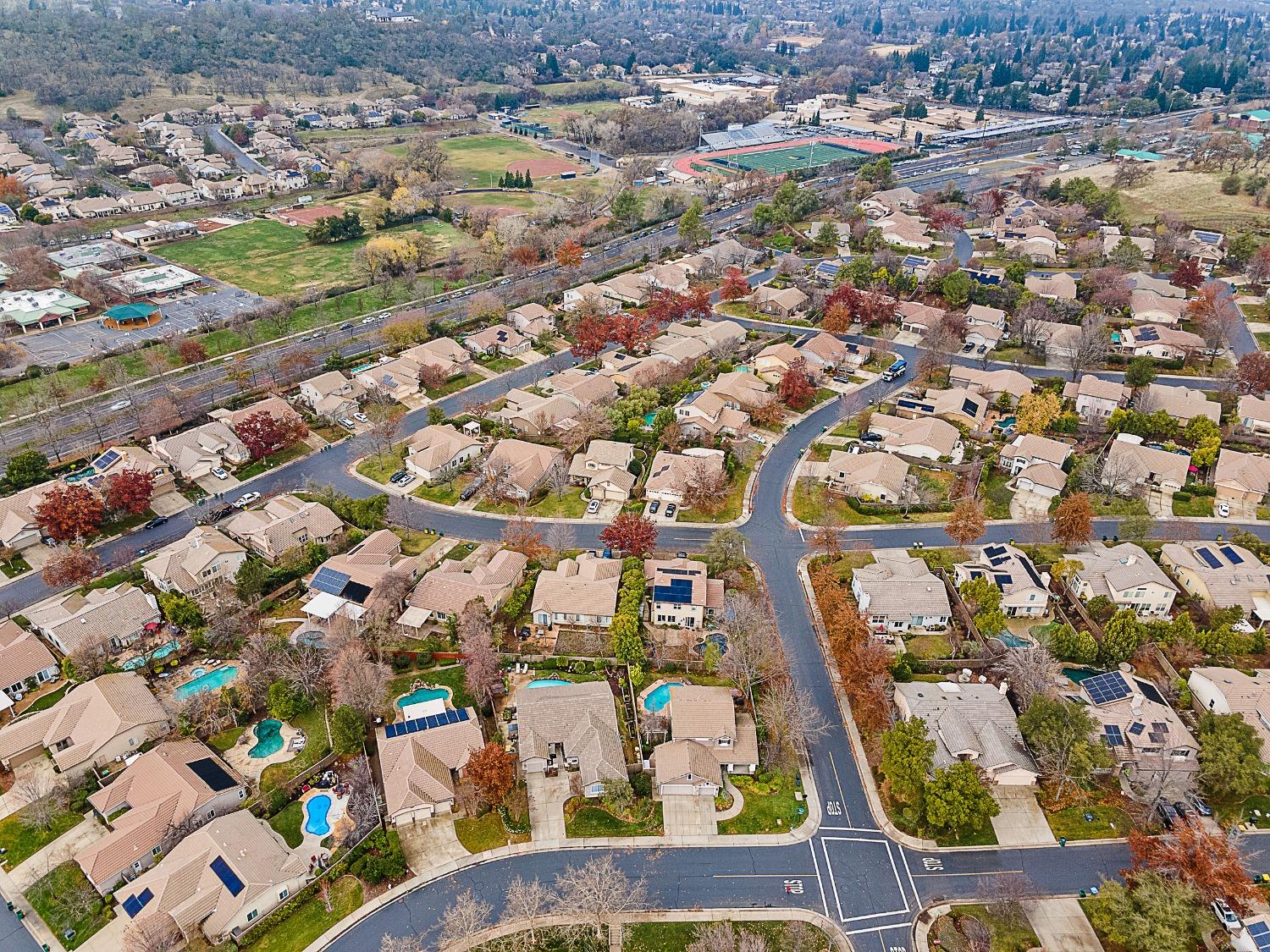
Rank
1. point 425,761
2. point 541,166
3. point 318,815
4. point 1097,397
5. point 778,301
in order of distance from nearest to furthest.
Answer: point 318,815 < point 425,761 < point 1097,397 < point 778,301 < point 541,166

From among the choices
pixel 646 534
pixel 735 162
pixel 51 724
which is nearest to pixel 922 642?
pixel 646 534

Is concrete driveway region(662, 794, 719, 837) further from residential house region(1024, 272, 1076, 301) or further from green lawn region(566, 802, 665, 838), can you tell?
residential house region(1024, 272, 1076, 301)

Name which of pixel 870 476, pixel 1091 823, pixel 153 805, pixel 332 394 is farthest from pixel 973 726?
pixel 332 394

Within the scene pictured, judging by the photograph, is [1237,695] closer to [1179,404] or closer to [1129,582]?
[1129,582]

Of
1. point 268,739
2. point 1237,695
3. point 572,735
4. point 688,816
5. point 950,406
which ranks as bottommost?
point 688,816

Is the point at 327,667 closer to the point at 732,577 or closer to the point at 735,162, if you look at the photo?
the point at 732,577
